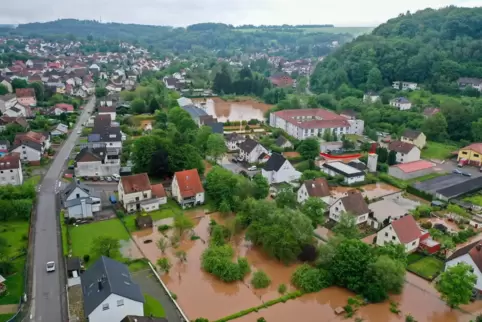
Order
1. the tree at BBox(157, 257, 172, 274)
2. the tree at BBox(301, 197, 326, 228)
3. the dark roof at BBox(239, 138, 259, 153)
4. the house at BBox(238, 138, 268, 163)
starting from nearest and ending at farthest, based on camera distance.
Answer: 1. the tree at BBox(157, 257, 172, 274)
2. the tree at BBox(301, 197, 326, 228)
3. the house at BBox(238, 138, 268, 163)
4. the dark roof at BBox(239, 138, 259, 153)

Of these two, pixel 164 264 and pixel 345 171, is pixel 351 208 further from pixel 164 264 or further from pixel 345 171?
pixel 164 264

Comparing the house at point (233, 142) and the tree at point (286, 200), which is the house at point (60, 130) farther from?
the tree at point (286, 200)

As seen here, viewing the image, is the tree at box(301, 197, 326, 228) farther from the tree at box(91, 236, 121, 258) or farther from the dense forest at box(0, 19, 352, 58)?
the dense forest at box(0, 19, 352, 58)

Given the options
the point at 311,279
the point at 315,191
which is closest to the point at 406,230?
the point at 311,279

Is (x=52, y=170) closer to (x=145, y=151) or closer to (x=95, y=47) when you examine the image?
(x=145, y=151)

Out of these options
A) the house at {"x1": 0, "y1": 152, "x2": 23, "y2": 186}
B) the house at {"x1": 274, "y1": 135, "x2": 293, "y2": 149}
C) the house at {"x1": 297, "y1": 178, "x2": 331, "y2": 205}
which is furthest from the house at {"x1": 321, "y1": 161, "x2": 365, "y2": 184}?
the house at {"x1": 0, "y1": 152, "x2": 23, "y2": 186}

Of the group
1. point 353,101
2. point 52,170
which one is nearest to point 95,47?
point 353,101

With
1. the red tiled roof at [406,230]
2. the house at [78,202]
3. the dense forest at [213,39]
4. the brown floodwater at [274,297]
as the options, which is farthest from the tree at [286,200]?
the dense forest at [213,39]
